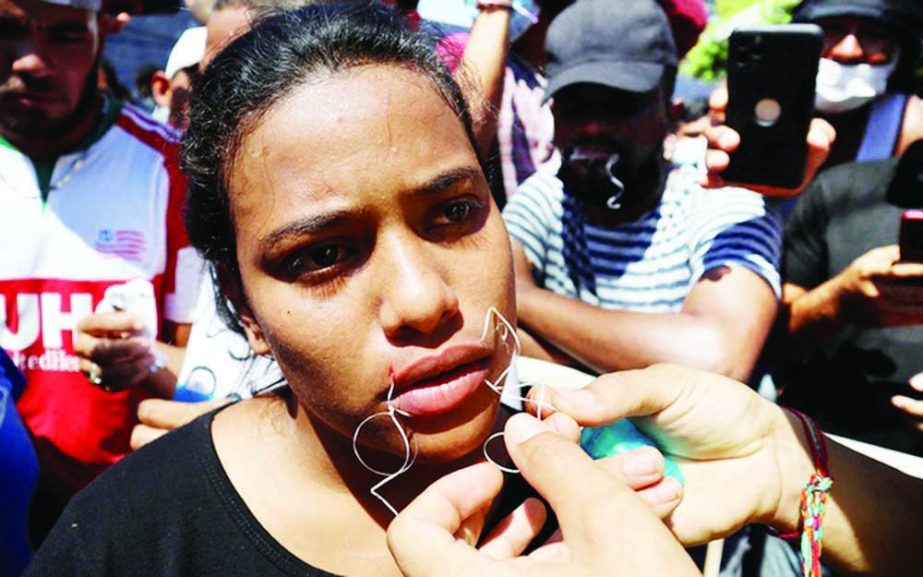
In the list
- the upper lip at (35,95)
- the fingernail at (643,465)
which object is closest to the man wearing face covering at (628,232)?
the fingernail at (643,465)

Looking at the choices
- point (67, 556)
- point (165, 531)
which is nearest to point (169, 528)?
point (165, 531)

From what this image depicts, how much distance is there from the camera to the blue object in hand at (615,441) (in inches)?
57.8

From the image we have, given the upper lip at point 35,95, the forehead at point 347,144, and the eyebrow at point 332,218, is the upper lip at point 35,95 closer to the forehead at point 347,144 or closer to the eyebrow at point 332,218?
the forehead at point 347,144

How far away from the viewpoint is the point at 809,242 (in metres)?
2.66

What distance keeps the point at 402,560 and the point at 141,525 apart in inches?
25.1

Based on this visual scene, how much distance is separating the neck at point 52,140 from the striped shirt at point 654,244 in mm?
1300

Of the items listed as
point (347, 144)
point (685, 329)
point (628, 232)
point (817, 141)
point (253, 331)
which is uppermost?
point (347, 144)

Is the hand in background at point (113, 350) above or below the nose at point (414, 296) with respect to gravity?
below

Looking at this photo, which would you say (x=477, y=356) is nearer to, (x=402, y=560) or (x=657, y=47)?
(x=402, y=560)

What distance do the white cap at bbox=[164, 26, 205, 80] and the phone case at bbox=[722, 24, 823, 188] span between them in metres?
1.89

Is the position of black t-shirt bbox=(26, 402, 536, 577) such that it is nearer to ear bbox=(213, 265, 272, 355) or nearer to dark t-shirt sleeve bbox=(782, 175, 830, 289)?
ear bbox=(213, 265, 272, 355)

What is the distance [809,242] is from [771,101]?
757mm

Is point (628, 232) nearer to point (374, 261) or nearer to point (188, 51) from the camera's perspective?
point (374, 261)

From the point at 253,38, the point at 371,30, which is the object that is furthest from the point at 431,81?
the point at 253,38
